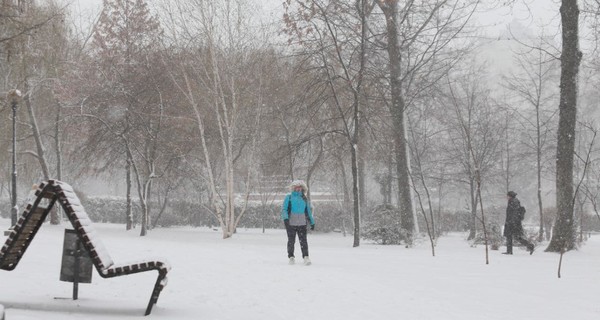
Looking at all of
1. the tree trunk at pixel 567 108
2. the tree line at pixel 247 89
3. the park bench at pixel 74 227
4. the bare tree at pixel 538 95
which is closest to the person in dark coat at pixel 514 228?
the tree trunk at pixel 567 108

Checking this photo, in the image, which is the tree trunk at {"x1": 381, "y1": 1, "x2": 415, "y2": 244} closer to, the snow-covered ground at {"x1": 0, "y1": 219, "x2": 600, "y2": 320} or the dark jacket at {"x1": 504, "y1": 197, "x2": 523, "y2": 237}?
the dark jacket at {"x1": 504, "y1": 197, "x2": 523, "y2": 237}

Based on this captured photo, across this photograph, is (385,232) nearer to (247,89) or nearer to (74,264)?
(247,89)

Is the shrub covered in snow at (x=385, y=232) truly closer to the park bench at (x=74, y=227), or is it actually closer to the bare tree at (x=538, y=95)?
the bare tree at (x=538, y=95)

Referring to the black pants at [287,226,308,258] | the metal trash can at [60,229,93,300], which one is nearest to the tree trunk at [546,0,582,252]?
the black pants at [287,226,308,258]

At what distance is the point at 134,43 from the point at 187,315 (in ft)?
69.0

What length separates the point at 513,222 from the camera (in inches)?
573

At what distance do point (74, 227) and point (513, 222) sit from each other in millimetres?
12324

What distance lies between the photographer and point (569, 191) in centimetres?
1375

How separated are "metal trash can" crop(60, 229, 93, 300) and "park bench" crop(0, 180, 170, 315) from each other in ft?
2.01

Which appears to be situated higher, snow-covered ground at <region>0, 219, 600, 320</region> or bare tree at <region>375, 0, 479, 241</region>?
bare tree at <region>375, 0, 479, 241</region>

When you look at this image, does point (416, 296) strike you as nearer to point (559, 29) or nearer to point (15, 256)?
point (15, 256)

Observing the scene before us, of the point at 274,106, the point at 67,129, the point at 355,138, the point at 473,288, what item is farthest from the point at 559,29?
the point at 67,129

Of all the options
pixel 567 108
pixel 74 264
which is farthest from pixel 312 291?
pixel 567 108

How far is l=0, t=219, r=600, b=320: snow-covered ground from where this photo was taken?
18.6ft
